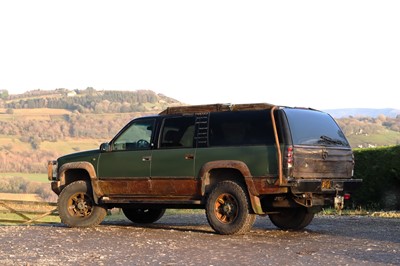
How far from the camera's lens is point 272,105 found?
11.5 metres

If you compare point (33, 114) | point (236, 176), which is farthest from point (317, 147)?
point (33, 114)

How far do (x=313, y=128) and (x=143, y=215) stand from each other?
439cm

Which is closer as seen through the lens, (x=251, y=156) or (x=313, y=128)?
(x=251, y=156)

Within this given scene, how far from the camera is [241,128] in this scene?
11688mm

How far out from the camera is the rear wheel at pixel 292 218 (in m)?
12.6

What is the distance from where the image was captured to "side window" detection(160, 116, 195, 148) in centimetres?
1226

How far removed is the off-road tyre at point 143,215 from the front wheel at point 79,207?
1155mm

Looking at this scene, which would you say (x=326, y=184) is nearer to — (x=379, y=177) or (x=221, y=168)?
(x=221, y=168)

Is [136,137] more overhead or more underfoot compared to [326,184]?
more overhead

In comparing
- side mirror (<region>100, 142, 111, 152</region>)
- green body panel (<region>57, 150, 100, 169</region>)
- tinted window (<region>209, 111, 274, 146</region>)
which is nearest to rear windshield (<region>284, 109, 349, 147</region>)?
tinted window (<region>209, 111, 274, 146</region>)

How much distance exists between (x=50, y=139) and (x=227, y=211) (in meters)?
99.1

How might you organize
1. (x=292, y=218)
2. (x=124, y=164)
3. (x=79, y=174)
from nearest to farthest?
(x=292, y=218) → (x=124, y=164) → (x=79, y=174)

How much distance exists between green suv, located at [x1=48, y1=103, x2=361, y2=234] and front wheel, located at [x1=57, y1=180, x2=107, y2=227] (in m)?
0.02

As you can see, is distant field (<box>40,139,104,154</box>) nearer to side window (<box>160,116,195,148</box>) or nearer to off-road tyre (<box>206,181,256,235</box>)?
side window (<box>160,116,195,148</box>)
